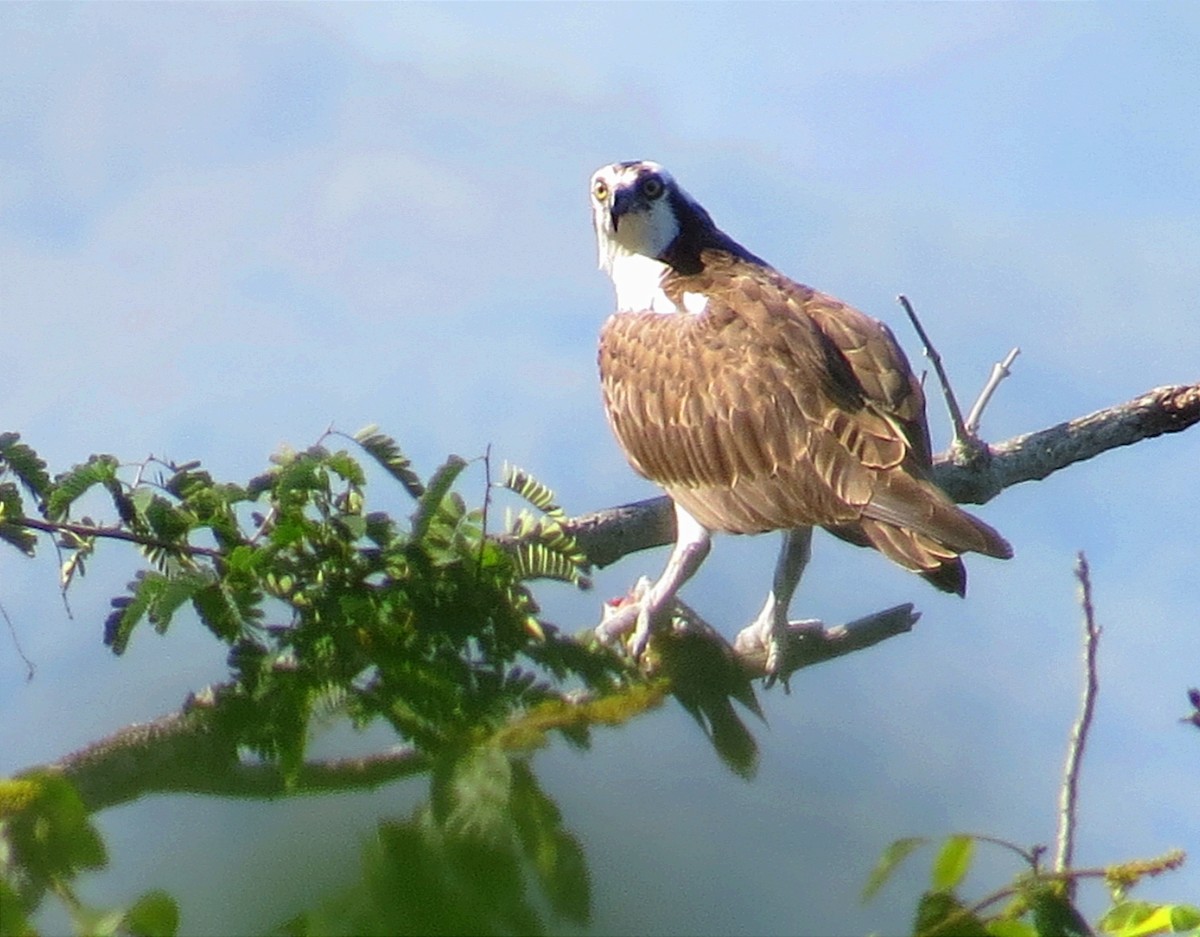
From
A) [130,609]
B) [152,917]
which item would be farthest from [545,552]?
[152,917]

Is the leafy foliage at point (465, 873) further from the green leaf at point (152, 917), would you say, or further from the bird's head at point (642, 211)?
the bird's head at point (642, 211)

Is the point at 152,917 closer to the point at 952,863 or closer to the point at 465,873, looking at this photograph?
the point at 465,873

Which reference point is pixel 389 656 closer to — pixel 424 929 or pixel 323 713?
pixel 323 713

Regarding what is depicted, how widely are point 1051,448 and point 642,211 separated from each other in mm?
1764

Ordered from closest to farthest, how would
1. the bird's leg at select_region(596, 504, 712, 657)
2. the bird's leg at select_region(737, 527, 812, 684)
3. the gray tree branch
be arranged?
1. the gray tree branch
2. the bird's leg at select_region(596, 504, 712, 657)
3. the bird's leg at select_region(737, 527, 812, 684)

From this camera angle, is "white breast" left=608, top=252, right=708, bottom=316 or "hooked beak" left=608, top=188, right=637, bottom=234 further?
"hooked beak" left=608, top=188, right=637, bottom=234

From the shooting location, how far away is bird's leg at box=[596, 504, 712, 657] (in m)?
2.92

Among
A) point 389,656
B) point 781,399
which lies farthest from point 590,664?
point 781,399

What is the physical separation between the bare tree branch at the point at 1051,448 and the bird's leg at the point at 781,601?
0.45 m

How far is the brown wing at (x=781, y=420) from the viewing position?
464cm

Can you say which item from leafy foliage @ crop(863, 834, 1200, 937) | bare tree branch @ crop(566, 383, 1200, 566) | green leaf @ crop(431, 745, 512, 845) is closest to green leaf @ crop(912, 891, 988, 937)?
leafy foliage @ crop(863, 834, 1200, 937)

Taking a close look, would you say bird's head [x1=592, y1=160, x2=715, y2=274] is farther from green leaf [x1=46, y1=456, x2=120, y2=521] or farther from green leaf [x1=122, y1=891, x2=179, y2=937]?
green leaf [x1=122, y1=891, x2=179, y2=937]

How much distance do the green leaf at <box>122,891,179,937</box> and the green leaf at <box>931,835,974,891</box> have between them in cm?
83

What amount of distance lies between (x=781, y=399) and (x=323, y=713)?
3.14 metres
